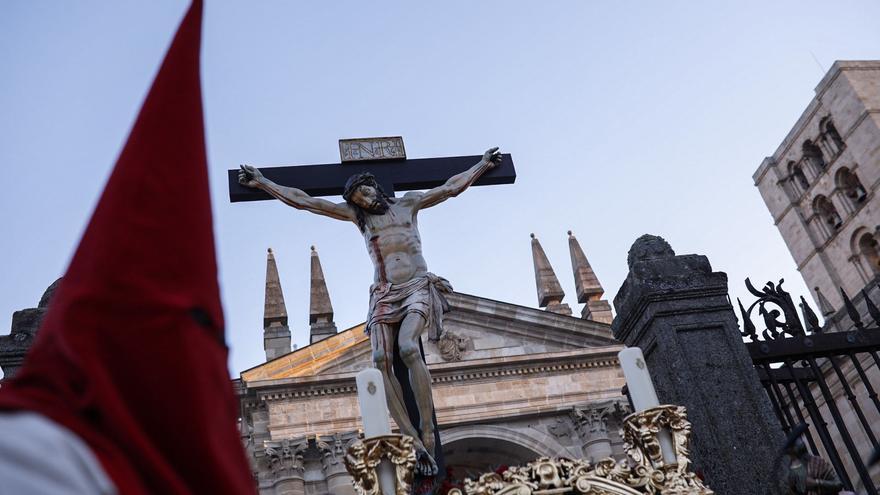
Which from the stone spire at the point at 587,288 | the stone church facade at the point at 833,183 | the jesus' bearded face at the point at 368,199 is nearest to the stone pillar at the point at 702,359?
the jesus' bearded face at the point at 368,199

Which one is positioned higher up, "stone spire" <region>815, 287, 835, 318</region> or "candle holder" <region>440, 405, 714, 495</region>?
"stone spire" <region>815, 287, 835, 318</region>

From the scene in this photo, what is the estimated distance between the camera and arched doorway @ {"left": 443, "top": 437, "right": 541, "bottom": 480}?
771 inches

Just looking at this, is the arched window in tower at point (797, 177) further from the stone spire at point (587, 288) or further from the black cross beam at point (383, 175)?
the black cross beam at point (383, 175)

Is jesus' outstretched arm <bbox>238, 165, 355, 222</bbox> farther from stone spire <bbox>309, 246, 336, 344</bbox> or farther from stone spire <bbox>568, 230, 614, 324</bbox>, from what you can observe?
stone spire <bbox>568, 230, 614, 324</bbox>

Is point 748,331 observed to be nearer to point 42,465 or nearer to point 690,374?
point 690,374

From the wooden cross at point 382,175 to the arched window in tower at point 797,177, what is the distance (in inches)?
1449

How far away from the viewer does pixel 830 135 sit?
3631cm

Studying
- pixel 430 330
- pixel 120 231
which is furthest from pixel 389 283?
pixel 120 231

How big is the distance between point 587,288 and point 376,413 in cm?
2127

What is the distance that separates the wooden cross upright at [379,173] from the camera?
5840mm

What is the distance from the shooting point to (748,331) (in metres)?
5.00

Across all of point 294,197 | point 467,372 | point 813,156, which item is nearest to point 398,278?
point 294,197

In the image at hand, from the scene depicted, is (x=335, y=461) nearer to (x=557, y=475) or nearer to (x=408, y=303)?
(x=408, y=303)

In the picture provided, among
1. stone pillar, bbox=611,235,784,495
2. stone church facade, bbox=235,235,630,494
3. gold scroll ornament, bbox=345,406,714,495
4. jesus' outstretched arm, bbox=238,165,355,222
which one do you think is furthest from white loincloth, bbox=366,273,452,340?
stone church facade, bbox=235,235,630,494
